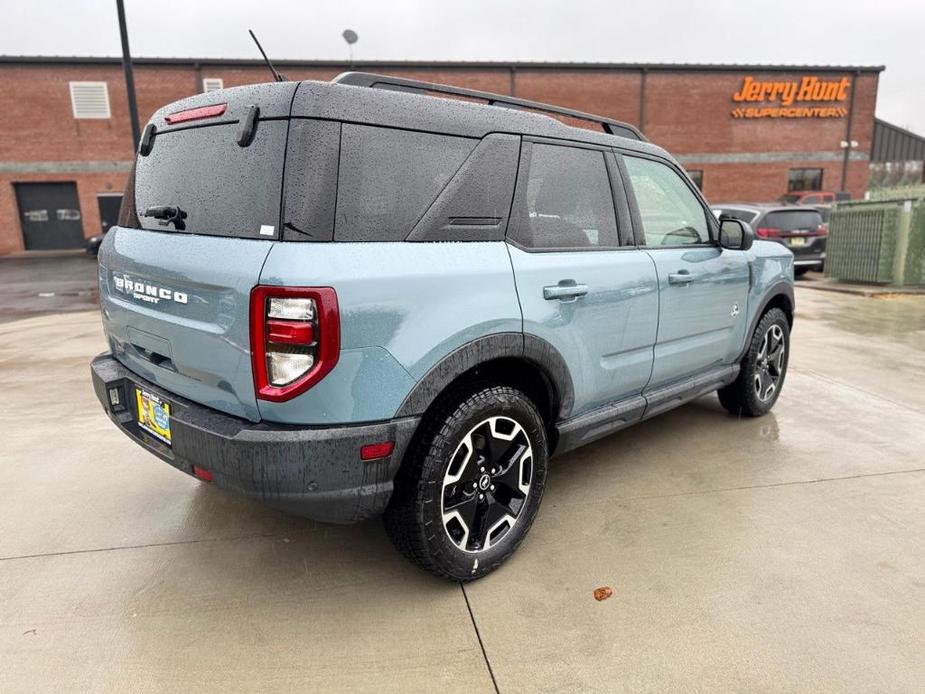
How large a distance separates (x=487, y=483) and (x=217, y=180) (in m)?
1.57

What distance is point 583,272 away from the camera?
2.77 meters

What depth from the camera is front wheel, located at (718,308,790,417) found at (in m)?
4.22

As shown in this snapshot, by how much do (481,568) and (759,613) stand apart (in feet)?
3.52

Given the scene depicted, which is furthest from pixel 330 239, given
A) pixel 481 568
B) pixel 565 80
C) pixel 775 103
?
pixel 775 103

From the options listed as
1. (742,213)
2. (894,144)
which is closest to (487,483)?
(742,213)

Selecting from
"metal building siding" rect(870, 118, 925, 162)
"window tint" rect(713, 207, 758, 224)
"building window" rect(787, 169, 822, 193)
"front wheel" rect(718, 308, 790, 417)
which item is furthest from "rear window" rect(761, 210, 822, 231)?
"metal building siding" rect(870, 118, 925, 162)

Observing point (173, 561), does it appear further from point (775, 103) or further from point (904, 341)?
point (775, 103)

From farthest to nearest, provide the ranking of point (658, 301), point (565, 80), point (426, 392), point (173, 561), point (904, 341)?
1. point (565, 80)
2. point (904, 341)
3. point (658, 301)
4. point (173, 561)
5. point (426, 392)

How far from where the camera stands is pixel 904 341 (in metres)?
7.07

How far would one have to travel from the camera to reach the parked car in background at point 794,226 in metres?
12.1

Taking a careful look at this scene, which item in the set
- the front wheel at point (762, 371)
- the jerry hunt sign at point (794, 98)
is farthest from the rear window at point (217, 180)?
the jerry hunt sign at point (794, 98)

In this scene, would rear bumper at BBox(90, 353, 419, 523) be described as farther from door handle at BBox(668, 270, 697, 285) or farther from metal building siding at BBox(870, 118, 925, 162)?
metal building siding at BBox(870, 118, 925, 162)

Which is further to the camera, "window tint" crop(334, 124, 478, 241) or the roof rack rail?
the roof rack rail

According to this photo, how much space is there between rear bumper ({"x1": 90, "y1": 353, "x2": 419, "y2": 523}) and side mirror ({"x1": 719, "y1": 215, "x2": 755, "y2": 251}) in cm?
254
